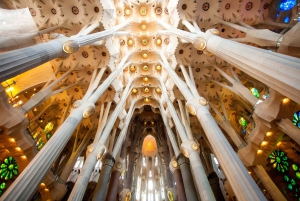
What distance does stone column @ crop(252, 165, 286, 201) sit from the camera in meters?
8.57

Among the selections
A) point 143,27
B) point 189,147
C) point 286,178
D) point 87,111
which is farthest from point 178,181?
point 143,27

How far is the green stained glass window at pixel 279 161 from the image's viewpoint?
12375 millimetres

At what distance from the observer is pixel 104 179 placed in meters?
11.5

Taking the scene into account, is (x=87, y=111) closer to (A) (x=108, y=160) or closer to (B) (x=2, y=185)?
(A) (x=108, y=160)

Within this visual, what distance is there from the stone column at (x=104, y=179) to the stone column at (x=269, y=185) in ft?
29.5

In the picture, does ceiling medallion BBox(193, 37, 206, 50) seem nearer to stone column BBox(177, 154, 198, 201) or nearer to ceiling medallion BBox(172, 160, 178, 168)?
stone column BBox(177, 154, 198, 201)

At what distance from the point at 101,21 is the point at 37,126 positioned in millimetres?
10054

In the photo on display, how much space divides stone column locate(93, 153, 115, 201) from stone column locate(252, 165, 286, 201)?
8.98m

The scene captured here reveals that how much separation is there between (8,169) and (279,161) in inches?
750

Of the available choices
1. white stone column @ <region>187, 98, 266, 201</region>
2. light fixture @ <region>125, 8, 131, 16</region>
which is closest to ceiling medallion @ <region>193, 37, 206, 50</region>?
white stone column @ <region>187, 98, 266, 201</region>

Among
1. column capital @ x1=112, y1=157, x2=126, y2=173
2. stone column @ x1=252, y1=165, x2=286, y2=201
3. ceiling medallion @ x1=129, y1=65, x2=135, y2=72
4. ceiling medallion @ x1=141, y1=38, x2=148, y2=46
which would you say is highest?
ceiling medallion @ x1=141, y1=38, x2=148, y2=46

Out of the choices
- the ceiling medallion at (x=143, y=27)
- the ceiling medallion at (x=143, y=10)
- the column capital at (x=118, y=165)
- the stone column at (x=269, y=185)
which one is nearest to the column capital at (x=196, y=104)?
the stone column at (x=269, y=185)

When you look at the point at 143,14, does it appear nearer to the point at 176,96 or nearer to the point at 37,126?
the point at 176,96

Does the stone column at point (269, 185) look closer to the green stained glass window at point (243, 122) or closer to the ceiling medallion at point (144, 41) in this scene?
the green stained glass window at point (243, 122)
